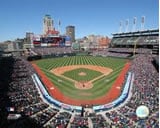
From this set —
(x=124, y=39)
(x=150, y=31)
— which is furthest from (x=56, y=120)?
(x=124, y=39)

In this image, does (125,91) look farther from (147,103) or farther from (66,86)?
(66,86)

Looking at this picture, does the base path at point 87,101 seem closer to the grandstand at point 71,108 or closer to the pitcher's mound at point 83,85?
the grandstand at point 71,108

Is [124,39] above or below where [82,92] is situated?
above

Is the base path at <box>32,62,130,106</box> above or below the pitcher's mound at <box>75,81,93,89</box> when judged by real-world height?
below

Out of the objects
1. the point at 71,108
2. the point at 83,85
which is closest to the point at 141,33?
the point at 83,85

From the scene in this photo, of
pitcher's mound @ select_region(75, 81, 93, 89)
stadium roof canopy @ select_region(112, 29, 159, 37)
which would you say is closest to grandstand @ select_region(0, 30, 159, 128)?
pitcher's mound @ select_region(75, 81, 93, 89)

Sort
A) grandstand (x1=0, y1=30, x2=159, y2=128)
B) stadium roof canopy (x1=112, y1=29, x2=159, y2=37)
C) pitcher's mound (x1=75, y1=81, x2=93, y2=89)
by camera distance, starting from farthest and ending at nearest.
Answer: stadium roof canopy (x1=112, y1=29, x2=159, y2=37) < pitcher's mound (x1=75, y1=81, x2=93, y2=89) < grandstand (x1=0, y1=30, x2=159, y2=128)

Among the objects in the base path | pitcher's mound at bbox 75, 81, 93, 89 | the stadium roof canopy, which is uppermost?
the stadium roof canopy

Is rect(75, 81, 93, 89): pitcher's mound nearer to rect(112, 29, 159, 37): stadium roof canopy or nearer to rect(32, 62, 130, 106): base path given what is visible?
rect(32, 62, 130, 106): base path

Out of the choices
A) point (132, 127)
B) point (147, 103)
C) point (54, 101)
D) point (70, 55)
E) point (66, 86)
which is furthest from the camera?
point (70, 55)

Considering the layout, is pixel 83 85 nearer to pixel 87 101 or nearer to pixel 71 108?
pixel 87 101

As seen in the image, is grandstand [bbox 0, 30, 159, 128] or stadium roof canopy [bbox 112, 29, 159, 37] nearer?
grandstand [bbox 0, 30, 159, 128]
